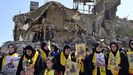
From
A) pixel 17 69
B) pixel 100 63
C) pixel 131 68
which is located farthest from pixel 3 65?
pixel 131 68

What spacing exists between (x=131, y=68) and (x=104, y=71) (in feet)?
2.49

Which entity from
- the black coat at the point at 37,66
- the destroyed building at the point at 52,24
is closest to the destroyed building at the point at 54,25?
the destroyed building at the point at 52,24

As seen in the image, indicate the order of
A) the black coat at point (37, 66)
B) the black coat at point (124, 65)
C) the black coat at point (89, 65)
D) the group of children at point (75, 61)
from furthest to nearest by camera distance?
the black coat at point (89, 65), the black coat at point (124, 65), the black coat at point (37, 66), the group of children at point (75, 61)

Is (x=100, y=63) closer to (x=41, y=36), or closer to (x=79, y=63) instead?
(x=79, y=63)

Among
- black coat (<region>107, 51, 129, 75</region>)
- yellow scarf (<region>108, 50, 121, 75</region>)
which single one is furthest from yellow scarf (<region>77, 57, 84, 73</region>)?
black coat (<region>107, 51, 129, 75</region>)

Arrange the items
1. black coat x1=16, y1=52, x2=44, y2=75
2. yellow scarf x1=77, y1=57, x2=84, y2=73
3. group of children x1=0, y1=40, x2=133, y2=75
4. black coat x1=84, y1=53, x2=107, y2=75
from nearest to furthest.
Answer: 1. group of children x1=0, y1=40, x2=133, y2=75
2. black coat x1=16, y1=52, x2=44, y2=75
3. black coat x1=84, y1=53, x2=107, y2=75
4. yellow scarf x1=77, y1=57, x2=84, y2=73

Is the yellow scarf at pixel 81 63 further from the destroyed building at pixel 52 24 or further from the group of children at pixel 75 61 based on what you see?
the destroyed building at pixel 52 24

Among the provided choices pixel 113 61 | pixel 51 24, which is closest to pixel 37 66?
pixel 113 61

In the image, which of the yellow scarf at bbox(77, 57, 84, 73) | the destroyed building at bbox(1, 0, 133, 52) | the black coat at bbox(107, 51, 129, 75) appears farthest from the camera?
the destroyed building at bbox(1, 0, 133, 52)

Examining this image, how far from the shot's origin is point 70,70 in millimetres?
11711

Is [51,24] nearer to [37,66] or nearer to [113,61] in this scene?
[113,61]

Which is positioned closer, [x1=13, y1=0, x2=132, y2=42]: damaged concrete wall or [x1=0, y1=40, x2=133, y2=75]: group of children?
[x1=0, y1=40, x2=133, y2=75]: group of children

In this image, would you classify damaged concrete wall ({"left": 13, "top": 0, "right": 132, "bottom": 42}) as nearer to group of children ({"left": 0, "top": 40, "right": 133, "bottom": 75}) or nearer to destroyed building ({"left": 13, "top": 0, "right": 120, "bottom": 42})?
destroyed building ({"left": 13, "top": 0, "right": 120, "bottom": 42})

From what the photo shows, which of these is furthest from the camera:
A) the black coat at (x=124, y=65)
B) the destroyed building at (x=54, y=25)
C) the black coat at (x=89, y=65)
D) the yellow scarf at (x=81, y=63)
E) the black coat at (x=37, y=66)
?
the destroyed building at (x=54, y=25)
